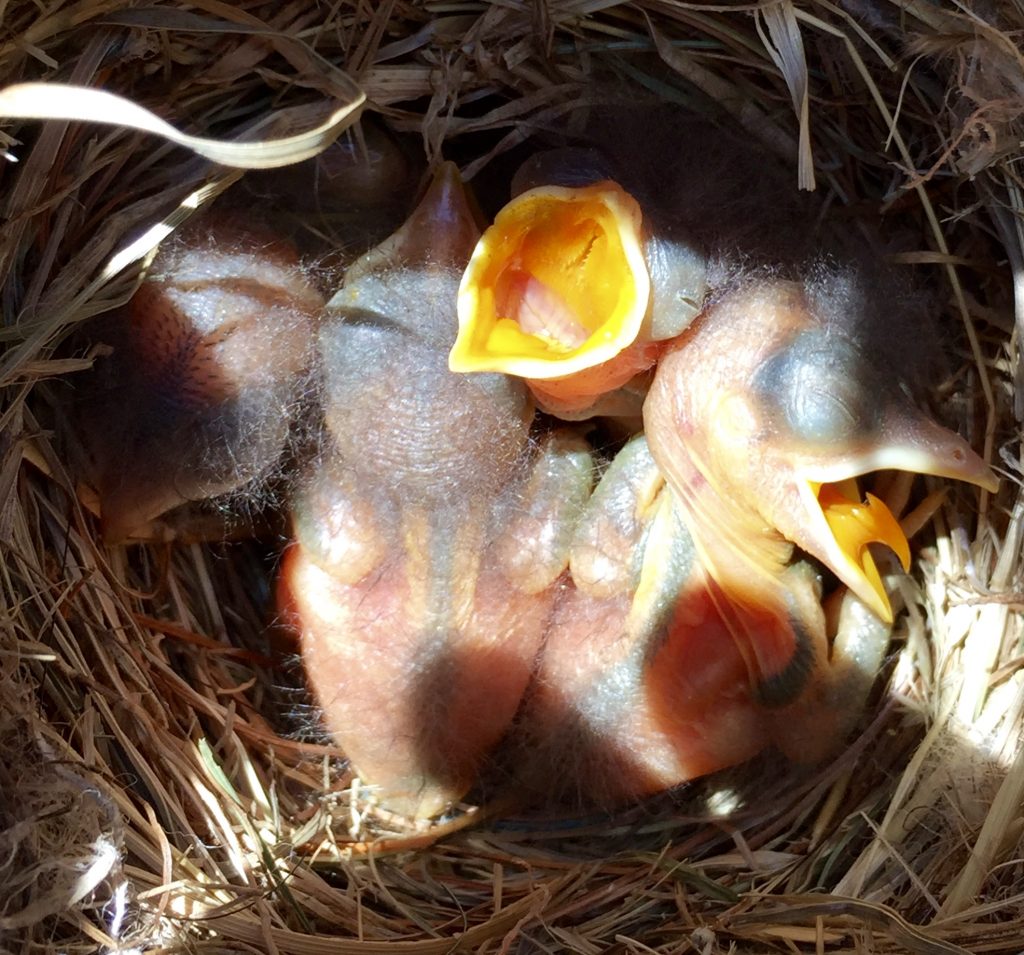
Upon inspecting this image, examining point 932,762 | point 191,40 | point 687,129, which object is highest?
point 191,40

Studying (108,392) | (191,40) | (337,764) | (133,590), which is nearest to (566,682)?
(337,764)

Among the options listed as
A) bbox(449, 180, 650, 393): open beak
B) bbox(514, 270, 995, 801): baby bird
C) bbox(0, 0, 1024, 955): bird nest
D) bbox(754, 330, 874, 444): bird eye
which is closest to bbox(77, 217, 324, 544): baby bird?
bbox(0, 0, 1024, 955): bird nest

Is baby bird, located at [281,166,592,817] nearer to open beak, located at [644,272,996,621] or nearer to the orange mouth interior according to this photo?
open beak, located at [644,272,996,621]

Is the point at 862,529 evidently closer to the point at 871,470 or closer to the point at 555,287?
the point at 871,470

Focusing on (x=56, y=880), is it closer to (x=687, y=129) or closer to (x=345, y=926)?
(x=345, y=926)

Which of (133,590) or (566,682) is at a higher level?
(133,590)

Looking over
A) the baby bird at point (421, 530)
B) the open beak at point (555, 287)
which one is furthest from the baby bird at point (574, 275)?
the baby bird at point (421, 530)

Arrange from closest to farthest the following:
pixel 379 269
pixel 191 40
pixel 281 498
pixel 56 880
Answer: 1. pixel 56 880
2. pixel 191 40
3. pixel 379 269
4. pixel 281 498
